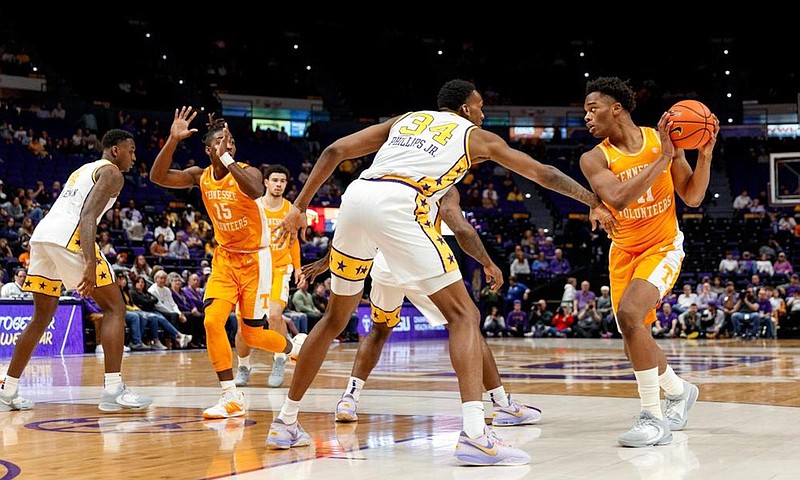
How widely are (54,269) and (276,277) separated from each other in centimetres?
293

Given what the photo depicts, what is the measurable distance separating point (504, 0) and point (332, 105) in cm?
804

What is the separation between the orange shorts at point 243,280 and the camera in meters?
6.96

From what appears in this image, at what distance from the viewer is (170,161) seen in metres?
6.82

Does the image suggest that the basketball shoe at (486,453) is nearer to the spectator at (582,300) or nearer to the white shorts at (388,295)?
the white shorts at (388,295)

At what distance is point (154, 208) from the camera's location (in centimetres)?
2284

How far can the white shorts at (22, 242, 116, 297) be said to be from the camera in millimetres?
6906

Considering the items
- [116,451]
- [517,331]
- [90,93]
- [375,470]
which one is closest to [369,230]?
[375,470]

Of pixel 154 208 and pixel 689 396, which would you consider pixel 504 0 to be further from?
pixel 689 396

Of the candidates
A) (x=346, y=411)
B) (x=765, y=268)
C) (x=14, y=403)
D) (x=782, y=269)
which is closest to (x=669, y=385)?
(x=346, y=411)

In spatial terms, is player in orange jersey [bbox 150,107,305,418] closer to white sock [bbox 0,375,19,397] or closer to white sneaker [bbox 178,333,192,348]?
white sock [bbox 0,375,19,397]

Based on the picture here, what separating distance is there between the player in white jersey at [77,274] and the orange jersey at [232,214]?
2.11 feet

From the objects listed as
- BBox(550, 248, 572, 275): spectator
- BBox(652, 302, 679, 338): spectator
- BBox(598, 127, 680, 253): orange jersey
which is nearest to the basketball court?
BBox(598, 127, 680, 253): orange jersey

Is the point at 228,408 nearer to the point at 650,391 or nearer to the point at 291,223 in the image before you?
the point at 291,223

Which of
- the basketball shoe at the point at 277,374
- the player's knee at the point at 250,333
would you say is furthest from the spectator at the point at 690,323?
the player's knee at the point at 250,333
